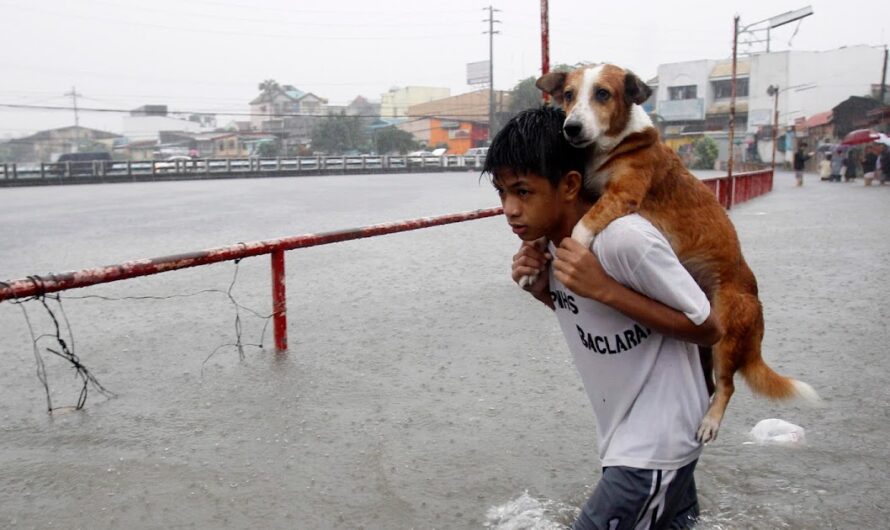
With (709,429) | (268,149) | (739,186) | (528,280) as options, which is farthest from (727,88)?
(528,280)

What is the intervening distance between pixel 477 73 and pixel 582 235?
95592mm

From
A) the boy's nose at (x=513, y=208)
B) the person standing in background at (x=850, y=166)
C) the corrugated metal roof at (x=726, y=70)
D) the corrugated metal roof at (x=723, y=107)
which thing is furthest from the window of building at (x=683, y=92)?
the boy's nose at (x=513, y=208)

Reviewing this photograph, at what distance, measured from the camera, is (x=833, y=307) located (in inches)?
273

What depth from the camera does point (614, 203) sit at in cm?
246

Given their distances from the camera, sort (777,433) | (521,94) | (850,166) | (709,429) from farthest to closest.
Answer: (521,94) < (850,166) < (777,433) < (709,429)

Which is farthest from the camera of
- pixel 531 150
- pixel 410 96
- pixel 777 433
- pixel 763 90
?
pixel 410 96

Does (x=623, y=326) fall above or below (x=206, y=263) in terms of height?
above

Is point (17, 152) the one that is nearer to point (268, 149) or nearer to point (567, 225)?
point (268, 149)

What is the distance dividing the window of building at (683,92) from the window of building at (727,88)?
1569 millimetres

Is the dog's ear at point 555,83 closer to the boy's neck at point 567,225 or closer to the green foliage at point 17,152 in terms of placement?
the boy's neck at point 567,225

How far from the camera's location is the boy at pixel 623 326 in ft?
6.26

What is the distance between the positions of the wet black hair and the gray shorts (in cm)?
76

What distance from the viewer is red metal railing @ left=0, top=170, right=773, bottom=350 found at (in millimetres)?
3439

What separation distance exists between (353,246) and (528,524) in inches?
344
